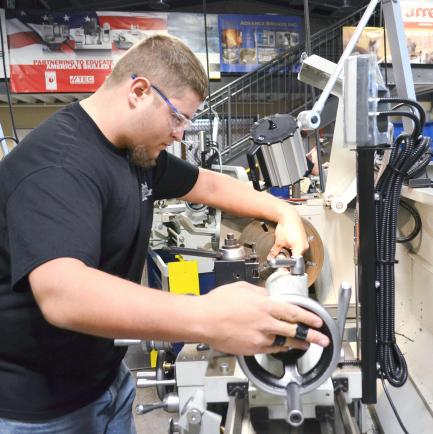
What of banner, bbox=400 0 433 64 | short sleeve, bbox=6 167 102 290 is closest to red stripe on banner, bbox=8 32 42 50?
banner, bbox=400 0 433 64

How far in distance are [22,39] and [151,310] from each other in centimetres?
645

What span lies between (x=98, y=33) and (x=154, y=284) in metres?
4.53

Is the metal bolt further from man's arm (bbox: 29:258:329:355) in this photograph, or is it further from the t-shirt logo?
the t-shirt logo

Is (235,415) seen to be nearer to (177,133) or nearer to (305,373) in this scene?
(305,373)

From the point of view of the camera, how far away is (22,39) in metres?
5.86

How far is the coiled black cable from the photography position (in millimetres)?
909

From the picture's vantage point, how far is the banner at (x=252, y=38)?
6.45 m

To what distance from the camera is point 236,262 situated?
0.89 meters

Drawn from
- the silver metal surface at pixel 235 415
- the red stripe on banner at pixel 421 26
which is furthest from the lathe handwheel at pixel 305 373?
the red stripe on banner at pixel 421 26

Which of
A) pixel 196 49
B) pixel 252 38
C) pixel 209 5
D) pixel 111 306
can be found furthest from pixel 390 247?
pixel 209 5

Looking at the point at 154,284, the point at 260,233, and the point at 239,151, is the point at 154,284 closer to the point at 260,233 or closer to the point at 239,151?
the point at 260,233

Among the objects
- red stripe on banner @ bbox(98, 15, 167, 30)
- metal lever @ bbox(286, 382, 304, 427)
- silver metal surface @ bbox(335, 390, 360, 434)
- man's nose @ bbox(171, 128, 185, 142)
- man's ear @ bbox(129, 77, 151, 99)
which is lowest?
silver metal surface @ bbox(335, 390, 360, 434)

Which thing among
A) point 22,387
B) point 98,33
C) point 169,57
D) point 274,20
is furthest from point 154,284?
point 274,20

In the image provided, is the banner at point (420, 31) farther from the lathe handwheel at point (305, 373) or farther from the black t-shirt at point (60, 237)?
the lathe handwheel at point (305, 373)
